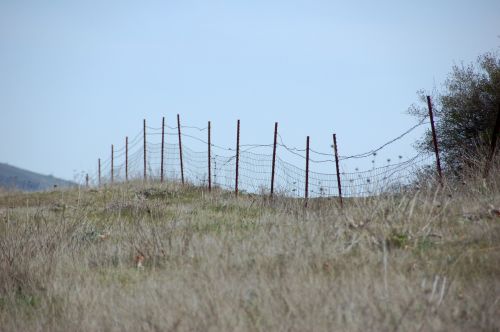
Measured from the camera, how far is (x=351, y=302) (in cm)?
402

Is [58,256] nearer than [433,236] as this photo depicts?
No

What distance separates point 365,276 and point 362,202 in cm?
297

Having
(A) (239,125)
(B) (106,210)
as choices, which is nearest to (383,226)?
(B) (106,210)

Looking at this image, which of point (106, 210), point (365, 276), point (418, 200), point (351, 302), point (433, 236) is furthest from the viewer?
point (106, 210)

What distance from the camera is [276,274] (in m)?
4.96

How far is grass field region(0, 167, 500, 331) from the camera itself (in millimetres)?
4008

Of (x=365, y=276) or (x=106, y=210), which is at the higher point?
(x=106, y=210)

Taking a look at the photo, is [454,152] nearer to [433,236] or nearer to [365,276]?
[433,236]

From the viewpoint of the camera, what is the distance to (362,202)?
7480 mm

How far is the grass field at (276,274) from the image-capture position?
13.1ft

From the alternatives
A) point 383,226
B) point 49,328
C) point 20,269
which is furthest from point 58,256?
point 383,226

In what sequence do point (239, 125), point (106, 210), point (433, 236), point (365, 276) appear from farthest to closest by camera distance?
point (239, 125), point (106, 210), point (433, 236), point (365, 276)

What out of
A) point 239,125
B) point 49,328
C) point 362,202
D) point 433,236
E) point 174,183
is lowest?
point 49,328

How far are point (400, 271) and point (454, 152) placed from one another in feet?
48.8
